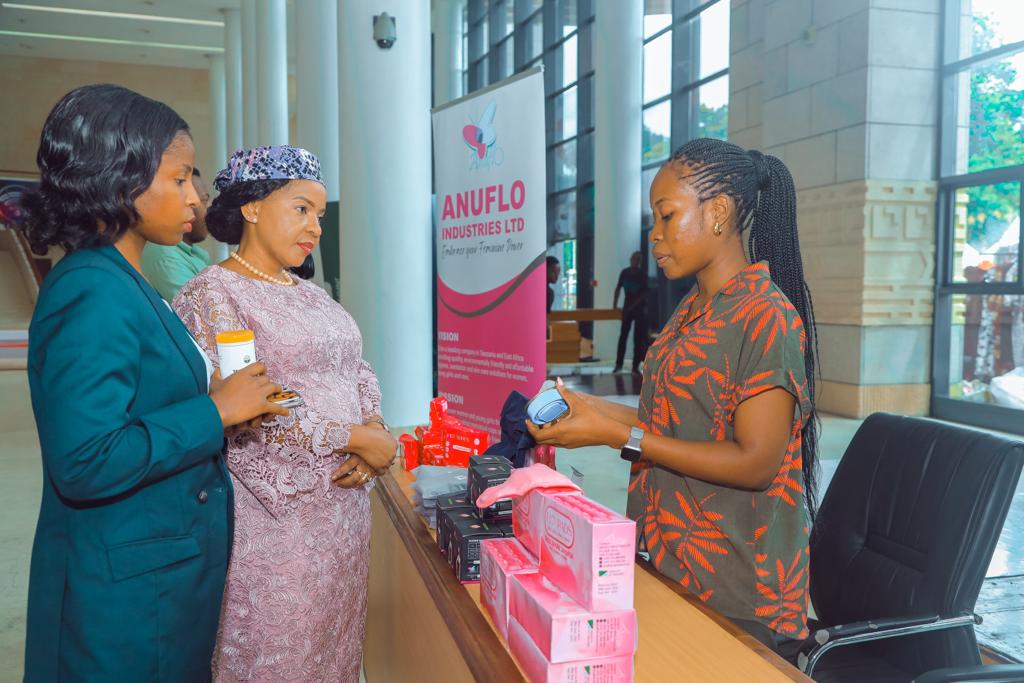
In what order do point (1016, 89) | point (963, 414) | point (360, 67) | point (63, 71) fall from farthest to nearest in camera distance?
1. point (63, 71)
2. point (963, 414)
3. point (1016, 89)
4. point (360, 67)

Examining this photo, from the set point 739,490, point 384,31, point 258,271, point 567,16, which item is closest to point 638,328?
point 567,16

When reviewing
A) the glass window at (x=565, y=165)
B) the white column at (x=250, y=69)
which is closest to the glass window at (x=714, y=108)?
the glass window at (x=565, y=165)

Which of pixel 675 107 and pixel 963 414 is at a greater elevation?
pixel 675 107

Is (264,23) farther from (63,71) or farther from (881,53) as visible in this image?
(63,71)

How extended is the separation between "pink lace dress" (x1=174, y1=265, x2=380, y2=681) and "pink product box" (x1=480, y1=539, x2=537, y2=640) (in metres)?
→ 0.56

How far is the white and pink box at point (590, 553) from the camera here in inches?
38.6

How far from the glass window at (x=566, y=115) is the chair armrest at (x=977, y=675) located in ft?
40.6

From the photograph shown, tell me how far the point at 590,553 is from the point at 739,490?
0.55 m

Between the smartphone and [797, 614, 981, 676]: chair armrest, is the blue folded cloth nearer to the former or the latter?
the smartphone

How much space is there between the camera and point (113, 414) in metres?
1.09

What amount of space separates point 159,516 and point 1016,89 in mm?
7035

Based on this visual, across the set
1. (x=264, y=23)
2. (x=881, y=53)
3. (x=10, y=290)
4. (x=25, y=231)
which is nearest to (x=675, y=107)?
(x=881, y=53)

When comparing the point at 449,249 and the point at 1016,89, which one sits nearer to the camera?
the point at 449,249

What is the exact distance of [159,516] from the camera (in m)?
1.21
